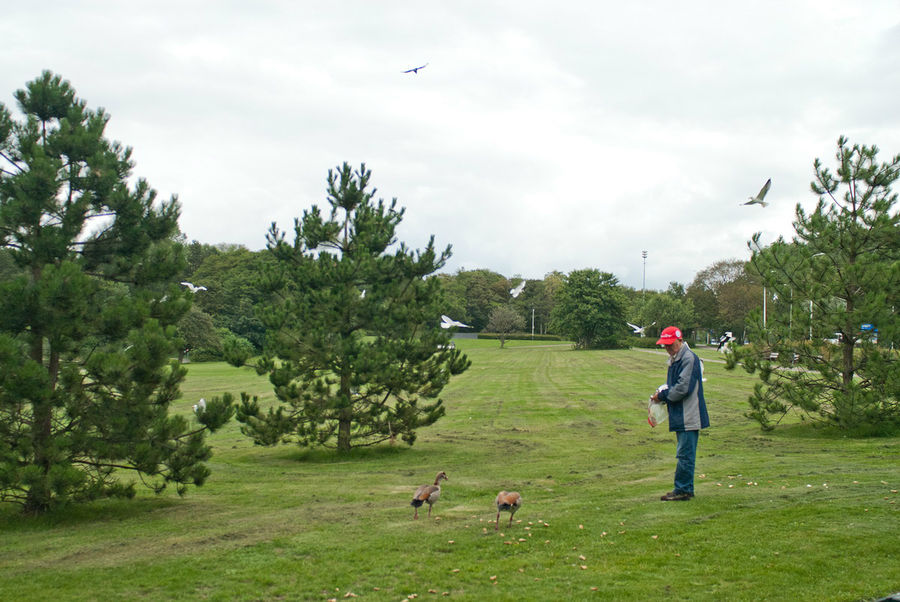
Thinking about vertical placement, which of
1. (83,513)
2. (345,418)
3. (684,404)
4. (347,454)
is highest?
(684,404)

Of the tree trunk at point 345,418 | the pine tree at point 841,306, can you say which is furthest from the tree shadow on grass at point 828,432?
the tree trunk at point 345,418

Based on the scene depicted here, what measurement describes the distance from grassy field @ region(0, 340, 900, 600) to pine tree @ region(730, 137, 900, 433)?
2.02 meters

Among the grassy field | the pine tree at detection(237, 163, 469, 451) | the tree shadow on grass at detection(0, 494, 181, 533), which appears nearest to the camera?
the grassy field

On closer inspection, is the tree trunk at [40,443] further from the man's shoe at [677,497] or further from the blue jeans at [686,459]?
the blue jeans at [686,459]

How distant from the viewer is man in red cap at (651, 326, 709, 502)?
9.28 m

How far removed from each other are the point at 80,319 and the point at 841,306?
57.9ft

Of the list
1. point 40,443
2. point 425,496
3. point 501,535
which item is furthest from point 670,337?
point 40,443

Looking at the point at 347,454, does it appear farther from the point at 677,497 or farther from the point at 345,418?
the point at 677,497

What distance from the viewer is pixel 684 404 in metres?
9.36

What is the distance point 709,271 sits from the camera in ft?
381

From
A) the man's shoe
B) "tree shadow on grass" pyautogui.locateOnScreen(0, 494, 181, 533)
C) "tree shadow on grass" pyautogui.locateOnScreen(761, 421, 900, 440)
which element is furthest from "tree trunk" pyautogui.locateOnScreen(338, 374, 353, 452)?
"tree shadow on grass" pyautogui.locateOnScreen(761, 421, 900, 440)

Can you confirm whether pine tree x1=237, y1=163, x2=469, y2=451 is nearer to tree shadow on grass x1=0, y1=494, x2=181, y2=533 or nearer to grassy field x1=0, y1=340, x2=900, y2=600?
grassy field x1=0, y1=340, x2=900, y2=600

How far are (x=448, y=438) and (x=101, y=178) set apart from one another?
13.5 metres

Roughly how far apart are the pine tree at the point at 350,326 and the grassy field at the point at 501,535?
1.83 m
